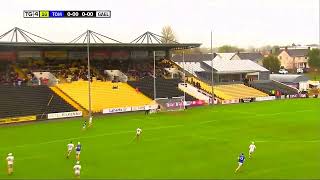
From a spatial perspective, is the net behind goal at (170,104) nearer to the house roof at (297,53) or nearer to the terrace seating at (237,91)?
the terrace seating at (237,91)

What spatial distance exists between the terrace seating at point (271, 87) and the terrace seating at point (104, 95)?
30.0 metres

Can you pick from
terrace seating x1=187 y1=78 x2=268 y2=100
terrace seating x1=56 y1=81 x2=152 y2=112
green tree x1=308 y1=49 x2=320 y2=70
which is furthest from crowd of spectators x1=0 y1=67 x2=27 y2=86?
green tree x1=308 y1=49 x2=320 y2=70

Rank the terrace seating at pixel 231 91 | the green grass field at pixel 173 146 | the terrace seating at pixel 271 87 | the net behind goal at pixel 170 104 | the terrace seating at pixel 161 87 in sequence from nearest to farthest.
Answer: the green grass field at pixel 173 146, the net behind goal at pixel 170 104, the terrace seating at pixel 161 87, the terrace seating at pixel 231 91, the terrace seating at pixel 271 87

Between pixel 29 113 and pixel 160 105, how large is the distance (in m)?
18.9

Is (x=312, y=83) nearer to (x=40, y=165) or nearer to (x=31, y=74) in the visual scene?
(x=31, y=74)

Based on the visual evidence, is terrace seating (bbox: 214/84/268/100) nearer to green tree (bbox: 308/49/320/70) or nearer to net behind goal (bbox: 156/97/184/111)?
net behind goal (bbox: 156/97/184/111)

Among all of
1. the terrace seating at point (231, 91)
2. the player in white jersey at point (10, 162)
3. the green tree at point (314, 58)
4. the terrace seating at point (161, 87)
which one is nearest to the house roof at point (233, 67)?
the terrace seating at point (231, 91)

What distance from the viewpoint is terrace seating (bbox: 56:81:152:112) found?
62.4 meters

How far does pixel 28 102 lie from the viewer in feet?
188

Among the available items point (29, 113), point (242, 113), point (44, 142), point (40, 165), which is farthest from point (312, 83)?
point (40, 165)

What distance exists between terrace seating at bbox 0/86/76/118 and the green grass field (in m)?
3.45

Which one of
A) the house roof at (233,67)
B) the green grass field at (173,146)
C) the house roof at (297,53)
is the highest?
the house roof at (297,53)

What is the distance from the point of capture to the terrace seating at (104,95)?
62362 mm

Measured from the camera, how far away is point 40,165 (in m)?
29.4
